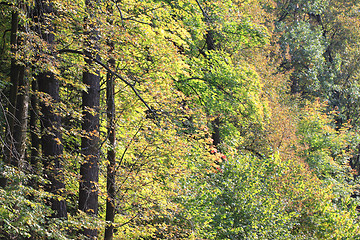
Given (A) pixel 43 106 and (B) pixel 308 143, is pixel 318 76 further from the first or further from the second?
(A) pixel 43 106

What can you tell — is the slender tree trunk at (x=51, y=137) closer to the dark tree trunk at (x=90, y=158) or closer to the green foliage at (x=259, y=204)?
the dark tree trunk at (x=90, y=158)

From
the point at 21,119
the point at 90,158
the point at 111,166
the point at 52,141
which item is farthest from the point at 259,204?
the point at 21,119

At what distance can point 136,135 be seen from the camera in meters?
8.59

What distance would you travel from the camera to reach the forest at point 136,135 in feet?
21.7

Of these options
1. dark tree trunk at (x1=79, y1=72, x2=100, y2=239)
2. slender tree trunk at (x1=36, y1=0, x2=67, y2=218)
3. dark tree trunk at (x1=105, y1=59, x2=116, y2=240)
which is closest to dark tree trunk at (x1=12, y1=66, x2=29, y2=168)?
slender tree trunk at (x1=36, y1=0, x2=67, y2=218)

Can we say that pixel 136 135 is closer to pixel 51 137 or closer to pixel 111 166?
pixel 111 166

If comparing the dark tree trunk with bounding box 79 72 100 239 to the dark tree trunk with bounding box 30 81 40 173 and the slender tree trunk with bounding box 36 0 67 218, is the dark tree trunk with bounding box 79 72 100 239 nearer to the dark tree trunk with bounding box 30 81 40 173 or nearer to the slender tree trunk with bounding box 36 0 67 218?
the slender tree trunk with bounding box 36 0 67 218

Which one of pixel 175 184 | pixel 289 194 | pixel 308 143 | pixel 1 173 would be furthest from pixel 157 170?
pixel 308 143

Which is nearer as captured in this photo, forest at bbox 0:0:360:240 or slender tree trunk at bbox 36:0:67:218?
forest at bbox 0:0:360:240

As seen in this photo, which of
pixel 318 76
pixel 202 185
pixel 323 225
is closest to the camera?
pixel 202 185

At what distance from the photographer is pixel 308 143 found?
20.8m

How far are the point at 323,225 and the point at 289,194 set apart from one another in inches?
50.3

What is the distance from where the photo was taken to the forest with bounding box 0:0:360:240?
6613 millimetres

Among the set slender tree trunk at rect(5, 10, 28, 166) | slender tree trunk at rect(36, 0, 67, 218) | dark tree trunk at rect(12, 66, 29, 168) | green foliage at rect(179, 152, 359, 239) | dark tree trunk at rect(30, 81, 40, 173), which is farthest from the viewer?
green foliage at rect(179, 152, 359, 239)
